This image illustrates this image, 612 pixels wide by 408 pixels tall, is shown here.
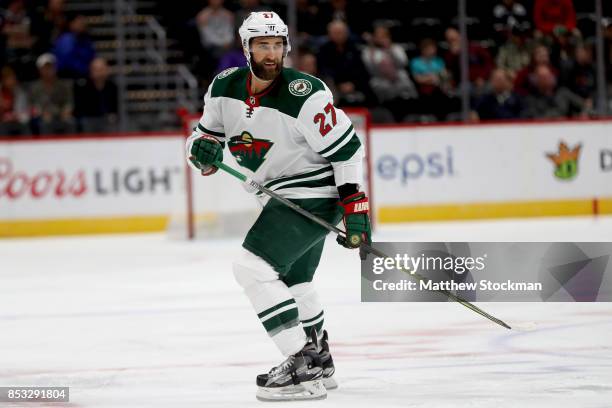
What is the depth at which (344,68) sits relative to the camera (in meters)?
11.2

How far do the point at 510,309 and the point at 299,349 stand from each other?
192cm

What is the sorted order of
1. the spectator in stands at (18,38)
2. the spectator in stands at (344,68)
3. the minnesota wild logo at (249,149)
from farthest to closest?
the spectator in stands at (18,38) < the spectator in stands at (344,68) < the minnesota wild logo at (249,149)

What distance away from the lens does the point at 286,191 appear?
4113 mm

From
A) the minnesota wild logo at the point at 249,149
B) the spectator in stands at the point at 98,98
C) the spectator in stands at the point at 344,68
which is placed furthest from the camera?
the spectator in stands at the point at 344,68

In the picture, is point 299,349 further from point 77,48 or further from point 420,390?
point 77,48

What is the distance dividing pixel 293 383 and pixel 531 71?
8121mm

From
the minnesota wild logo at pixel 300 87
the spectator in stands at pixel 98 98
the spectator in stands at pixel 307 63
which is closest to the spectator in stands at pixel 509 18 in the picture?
the spectator in stands at pixel 307 63

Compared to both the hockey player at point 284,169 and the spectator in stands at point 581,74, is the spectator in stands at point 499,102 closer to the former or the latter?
the spectator in stands at point 581,74

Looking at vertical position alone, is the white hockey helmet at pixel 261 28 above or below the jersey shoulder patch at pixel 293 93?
above

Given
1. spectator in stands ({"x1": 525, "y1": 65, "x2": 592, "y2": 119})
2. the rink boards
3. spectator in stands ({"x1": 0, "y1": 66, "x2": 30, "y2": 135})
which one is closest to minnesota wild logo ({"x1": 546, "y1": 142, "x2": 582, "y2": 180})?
the rink boards

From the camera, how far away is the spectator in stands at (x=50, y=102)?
10883mm

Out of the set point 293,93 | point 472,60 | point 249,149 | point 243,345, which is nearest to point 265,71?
point 293,93

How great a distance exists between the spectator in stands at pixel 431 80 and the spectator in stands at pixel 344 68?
0.50 meters

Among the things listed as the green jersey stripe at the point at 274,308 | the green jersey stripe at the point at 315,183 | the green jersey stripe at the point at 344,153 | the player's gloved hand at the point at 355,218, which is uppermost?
the green jersey stripe at the point at 344,153
